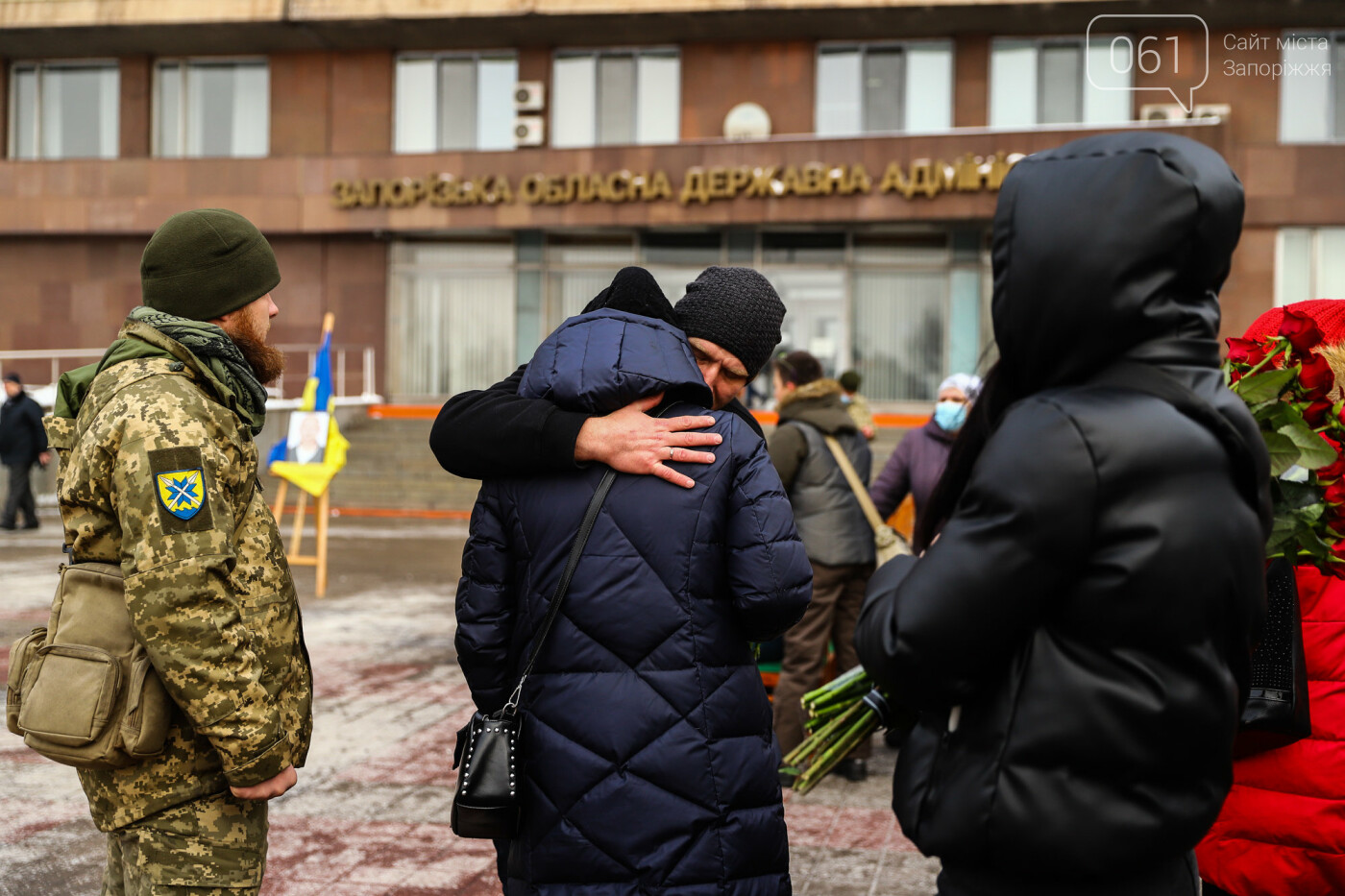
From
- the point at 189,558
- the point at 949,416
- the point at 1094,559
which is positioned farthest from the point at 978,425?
the point at 949,416

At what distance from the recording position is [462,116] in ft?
83.1

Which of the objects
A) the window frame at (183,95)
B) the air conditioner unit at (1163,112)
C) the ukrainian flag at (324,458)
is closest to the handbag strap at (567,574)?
the ukrainian flag at (324,458)

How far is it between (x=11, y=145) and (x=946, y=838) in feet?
98.8

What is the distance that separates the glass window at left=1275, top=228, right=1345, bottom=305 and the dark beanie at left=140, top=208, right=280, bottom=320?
2335 centimetres

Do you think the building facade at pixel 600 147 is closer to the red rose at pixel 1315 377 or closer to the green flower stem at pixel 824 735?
the red rose at pixel 1315 377

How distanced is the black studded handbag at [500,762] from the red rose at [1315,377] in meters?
1.53

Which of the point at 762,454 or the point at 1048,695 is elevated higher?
the point at 762,454

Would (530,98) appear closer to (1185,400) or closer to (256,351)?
(256,351)

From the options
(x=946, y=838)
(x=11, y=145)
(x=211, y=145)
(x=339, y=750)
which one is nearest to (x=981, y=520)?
(x=946, y=838)

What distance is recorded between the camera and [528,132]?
24.8m

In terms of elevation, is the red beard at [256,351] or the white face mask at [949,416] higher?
the red beard at [256,351]

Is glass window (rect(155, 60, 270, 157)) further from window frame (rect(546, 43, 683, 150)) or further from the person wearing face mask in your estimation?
the person wearing face mask

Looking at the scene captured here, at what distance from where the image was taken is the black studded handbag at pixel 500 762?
240 cm

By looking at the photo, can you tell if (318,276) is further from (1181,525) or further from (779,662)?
(1181,525)
